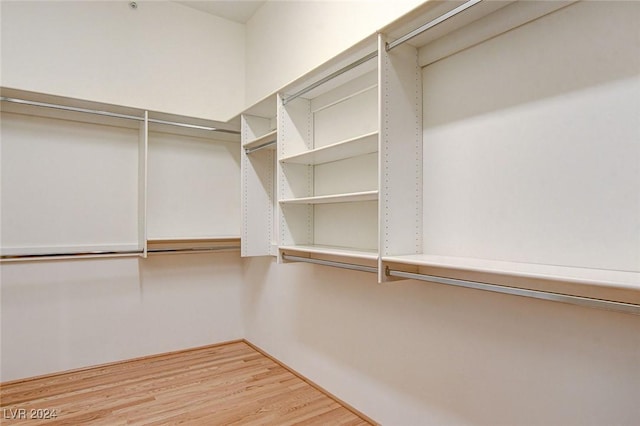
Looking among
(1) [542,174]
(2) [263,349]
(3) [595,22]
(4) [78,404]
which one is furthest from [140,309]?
(3) [595,22]

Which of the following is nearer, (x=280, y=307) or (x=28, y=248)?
(x=28, y=248)

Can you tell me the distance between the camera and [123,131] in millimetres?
3320

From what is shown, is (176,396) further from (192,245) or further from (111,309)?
(192,245)

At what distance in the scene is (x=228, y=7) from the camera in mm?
3637

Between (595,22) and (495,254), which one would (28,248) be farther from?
(595,22)

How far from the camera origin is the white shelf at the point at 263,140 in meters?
2.74

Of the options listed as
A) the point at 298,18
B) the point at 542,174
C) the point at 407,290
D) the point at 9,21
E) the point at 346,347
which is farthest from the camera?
the point at 298,18

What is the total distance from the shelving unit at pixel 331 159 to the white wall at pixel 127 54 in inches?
59.5

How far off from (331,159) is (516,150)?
1231 mm

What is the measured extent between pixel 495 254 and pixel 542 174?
0.39 metres

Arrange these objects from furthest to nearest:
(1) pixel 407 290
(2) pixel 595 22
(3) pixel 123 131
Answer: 1. (3) pixel 123 131
2. (1) pixel 407 290
3. (2) pixel 595 22

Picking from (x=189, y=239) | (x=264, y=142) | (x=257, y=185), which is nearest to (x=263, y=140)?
(x=264, y=142)

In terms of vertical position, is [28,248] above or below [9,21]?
below

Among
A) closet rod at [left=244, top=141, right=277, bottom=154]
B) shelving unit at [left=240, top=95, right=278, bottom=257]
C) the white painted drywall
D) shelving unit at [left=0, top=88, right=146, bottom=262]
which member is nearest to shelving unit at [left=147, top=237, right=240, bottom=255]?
shelving unit at [left=0, top=88, right=146, bottom=262]
